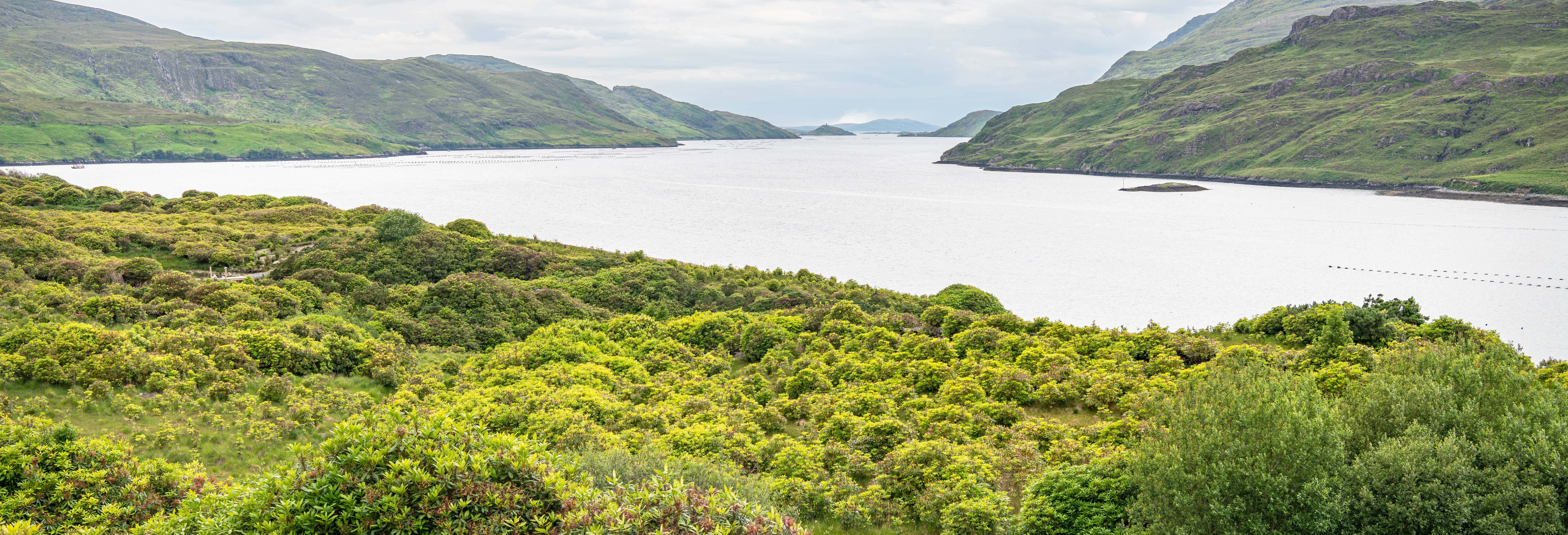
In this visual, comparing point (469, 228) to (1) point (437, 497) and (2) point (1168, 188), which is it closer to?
(1) point (437, 497)

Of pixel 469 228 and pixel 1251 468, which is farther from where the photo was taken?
pixel 469 228

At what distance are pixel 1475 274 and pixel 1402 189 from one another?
96.8 metres

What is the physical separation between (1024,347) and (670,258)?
139 feet

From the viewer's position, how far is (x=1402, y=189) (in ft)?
494

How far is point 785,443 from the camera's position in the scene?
69.7 ft

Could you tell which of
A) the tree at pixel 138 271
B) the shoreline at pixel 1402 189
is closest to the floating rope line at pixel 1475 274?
the shoreline at pixel 1402 189

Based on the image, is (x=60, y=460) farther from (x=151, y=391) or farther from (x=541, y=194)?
(x=541, y=194)

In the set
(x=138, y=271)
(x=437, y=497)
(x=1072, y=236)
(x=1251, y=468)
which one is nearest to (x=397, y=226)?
(x=138, y=271)

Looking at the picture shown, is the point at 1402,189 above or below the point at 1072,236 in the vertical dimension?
above

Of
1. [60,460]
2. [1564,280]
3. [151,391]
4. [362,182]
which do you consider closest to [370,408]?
[151,391]

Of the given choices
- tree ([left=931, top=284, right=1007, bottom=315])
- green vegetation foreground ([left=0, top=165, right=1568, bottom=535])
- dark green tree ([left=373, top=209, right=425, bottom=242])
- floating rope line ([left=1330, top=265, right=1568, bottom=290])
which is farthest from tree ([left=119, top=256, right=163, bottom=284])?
floating rope line ([left=1330, top=265, right=1568, bottom=290])

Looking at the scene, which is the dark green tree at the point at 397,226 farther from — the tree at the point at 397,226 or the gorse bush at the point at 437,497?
the gorse bush at the point at 437,497

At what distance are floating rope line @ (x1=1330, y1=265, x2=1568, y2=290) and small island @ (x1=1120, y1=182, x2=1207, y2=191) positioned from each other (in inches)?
3393

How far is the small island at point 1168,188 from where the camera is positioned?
527 ft
